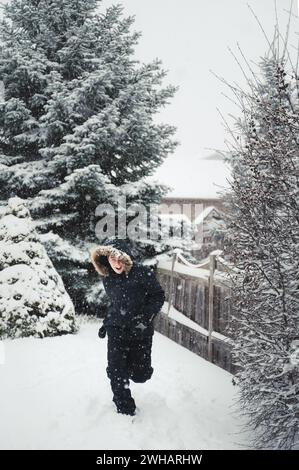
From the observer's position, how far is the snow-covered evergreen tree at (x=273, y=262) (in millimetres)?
3082

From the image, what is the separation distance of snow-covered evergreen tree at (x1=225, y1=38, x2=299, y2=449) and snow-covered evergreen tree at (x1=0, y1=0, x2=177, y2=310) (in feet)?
19.5

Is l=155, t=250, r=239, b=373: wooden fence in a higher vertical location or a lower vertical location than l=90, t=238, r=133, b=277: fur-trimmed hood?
lower

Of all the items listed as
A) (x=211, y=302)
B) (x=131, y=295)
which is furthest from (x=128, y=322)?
(x=211, y=302)

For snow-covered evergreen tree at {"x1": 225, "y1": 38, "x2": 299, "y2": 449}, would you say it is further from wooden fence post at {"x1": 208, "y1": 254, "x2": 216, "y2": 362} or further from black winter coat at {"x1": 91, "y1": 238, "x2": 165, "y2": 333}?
wooden fence post at {"x1": 208, "y1": 254, "x2": 216, "y2": 362}

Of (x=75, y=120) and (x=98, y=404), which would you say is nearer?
(x=98, y=404)

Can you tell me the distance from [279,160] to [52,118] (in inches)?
298

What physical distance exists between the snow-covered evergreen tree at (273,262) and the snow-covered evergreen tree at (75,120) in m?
5.96

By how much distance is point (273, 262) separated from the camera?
10.6 ft

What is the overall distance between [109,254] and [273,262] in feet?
5.77

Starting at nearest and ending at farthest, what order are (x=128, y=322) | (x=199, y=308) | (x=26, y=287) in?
(x=128, y=322) → (x=199, y=308) → (x=26, y=287)

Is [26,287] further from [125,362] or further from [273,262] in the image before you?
[273,262]

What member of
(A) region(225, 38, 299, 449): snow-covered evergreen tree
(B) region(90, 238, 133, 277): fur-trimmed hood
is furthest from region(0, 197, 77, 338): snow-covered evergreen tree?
(A) region(225, 38, 299, 449): snow-covered evergreen tree

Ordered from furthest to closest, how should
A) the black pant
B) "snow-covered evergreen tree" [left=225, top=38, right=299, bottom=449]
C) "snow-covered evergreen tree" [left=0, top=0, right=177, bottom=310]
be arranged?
"snow-covered evergreen tree" [left=0, top=0, right=177, bottom=310] → the black pant → "snow-covered evergreen tree" [left=225, top=38, right=299, bottom=449]

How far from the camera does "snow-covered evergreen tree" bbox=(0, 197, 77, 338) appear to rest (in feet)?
21.9
